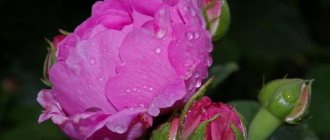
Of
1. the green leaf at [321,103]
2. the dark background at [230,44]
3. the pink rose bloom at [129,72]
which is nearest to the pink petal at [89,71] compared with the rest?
the pink rose bloom at [129,72]

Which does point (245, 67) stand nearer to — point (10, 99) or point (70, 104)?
point (10, 99)

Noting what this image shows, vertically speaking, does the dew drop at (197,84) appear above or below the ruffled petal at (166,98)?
below

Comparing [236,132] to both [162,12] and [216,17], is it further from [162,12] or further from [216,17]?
[216,17]

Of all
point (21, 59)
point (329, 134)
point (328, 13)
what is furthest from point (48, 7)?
point (329, 134)

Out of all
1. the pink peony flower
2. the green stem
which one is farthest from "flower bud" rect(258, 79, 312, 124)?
the pink peony flower

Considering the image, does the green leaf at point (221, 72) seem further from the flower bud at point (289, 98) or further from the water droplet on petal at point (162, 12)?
the water droplet on petal at point (162, 12)

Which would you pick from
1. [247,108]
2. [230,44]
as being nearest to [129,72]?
[247,108]
